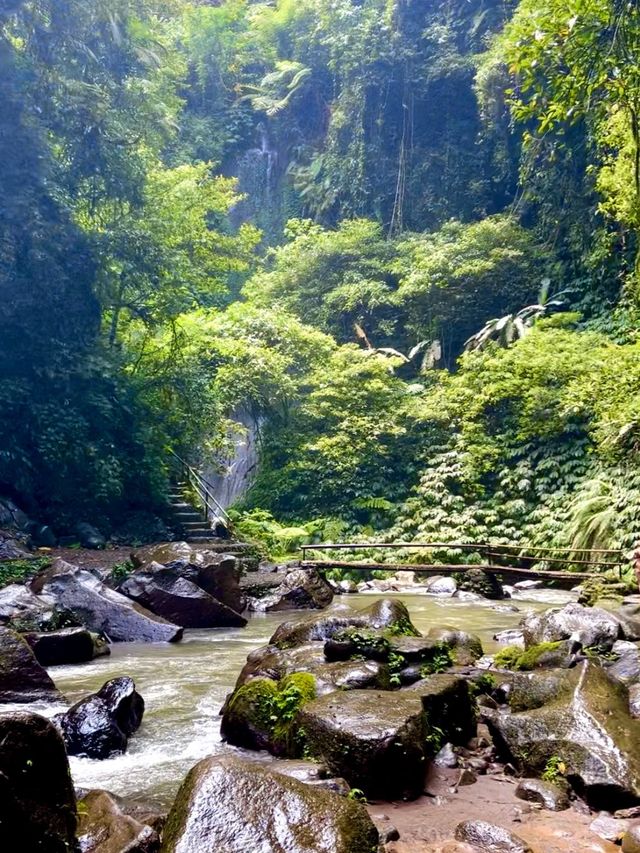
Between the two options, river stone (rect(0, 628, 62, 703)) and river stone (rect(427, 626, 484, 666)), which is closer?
river stone (rect(0, 628, 62, 703))

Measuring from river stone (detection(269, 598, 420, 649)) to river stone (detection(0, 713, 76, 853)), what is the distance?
4159 mm

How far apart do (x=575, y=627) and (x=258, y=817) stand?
543 cm

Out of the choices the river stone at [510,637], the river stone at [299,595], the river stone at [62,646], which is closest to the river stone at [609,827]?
the river stone at [510,637]

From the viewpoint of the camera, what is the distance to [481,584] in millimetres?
13922

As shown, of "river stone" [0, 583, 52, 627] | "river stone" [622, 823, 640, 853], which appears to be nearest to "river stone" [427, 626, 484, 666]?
"river stone" [622, 823, 640, 853]

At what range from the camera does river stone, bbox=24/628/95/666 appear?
7.42 meters

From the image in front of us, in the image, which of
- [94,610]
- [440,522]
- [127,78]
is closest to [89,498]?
[94,610]

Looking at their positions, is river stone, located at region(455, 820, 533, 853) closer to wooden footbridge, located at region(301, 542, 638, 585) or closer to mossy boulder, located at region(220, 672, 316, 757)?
mossy boulder, located at region(220, 672, 316, 757)

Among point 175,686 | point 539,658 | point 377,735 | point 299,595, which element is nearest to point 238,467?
point 299,595

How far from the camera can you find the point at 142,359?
19297mm

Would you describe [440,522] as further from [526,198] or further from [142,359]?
[526,198]

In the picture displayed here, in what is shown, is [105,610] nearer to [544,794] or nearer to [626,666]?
[626,666]

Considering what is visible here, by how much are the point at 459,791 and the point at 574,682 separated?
4.05 ft

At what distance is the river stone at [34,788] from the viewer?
233 cm
